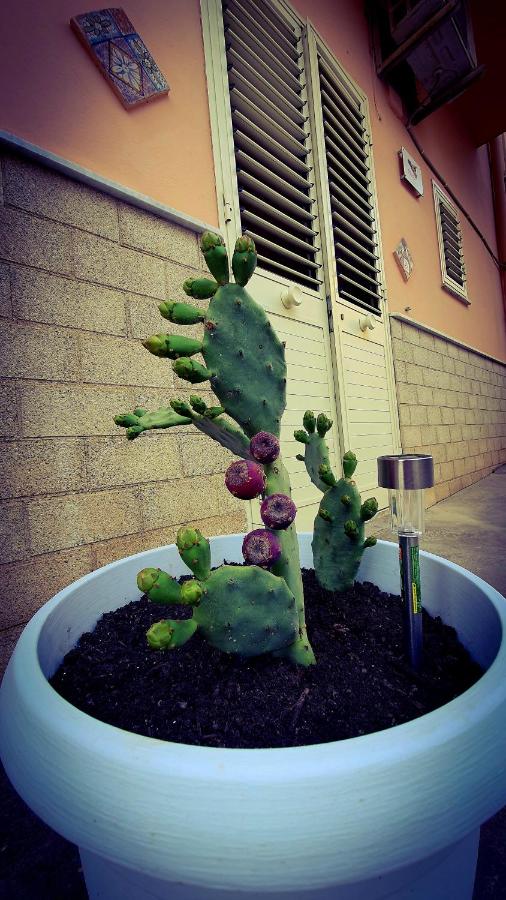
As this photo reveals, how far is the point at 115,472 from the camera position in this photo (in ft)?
3.71

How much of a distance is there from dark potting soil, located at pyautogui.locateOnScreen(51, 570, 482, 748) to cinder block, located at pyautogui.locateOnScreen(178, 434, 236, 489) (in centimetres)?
73

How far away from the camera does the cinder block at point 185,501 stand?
1.20 metres

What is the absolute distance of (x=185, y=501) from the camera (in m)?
1.29

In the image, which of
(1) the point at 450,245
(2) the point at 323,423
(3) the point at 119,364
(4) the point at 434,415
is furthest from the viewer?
(1) the point at 450,245

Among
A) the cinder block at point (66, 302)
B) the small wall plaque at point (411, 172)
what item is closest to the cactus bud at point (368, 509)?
the cinder block at point (66, 302)

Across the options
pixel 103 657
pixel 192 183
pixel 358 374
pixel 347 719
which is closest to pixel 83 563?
pixel 103 657

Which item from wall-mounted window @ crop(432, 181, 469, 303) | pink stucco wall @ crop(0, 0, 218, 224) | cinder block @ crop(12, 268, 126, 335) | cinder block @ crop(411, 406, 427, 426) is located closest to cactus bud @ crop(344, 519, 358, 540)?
cinder block @ crop(12, 268, 126, 335)

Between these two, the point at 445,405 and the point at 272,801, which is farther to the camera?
the point at 445,405

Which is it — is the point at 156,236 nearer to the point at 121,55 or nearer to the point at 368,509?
the point at 121,55

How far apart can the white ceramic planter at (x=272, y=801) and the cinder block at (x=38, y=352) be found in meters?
0.83

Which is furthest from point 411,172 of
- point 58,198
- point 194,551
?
point 194,551

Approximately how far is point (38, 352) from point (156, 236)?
564 mm

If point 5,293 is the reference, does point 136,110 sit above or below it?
above

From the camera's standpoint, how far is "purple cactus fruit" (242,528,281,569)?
43 cm
